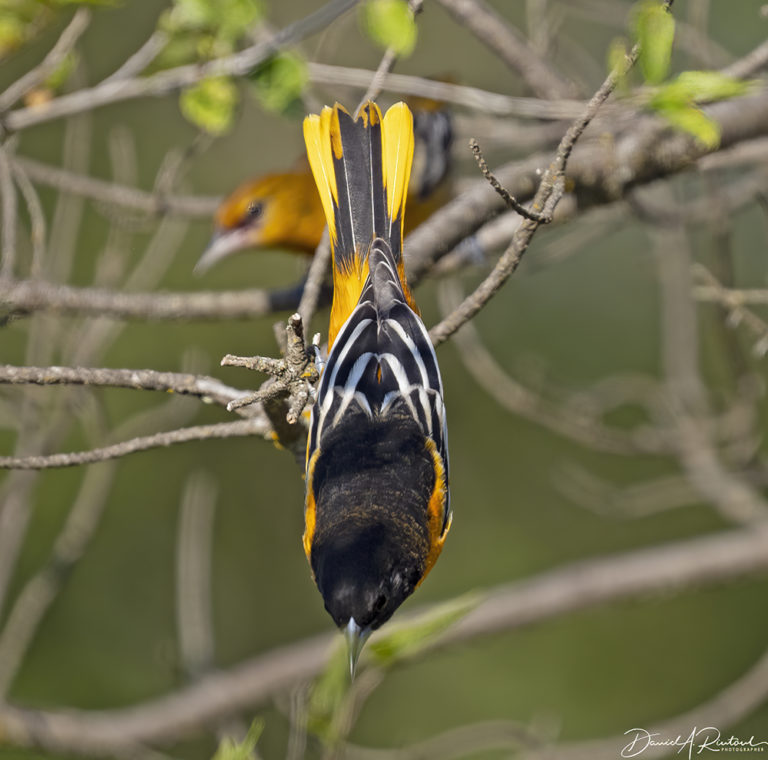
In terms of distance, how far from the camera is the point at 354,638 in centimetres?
232

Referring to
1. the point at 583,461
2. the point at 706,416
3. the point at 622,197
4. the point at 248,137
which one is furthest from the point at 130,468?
the point at 622,197

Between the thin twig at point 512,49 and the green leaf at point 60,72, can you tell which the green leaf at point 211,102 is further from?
the thin twig at point 512,49

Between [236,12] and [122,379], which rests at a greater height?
[236,12]

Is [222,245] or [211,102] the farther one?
[222,245]

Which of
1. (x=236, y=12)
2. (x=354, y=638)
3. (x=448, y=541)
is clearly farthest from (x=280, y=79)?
(x=448, y=541)

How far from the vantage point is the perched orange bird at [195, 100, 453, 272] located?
4.20 meters

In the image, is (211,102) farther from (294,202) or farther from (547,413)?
(547,413)

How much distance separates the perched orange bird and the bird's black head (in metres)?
2.07

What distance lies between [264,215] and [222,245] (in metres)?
0.22

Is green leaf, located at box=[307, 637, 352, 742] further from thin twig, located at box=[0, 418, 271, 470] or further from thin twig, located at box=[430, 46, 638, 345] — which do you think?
thin twig, located at box=[430, 46, 638, 345]

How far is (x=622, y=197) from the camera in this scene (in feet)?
10.5

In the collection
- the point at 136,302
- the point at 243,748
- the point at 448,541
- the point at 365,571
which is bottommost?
the point at 243,748

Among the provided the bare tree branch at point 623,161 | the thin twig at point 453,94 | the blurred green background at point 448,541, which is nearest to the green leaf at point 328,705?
the bare tree branch at point 623,161

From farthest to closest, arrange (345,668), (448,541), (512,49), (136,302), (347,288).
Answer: (448,541) < (512,49) < (136,302) < (347,288) < (345,668)
